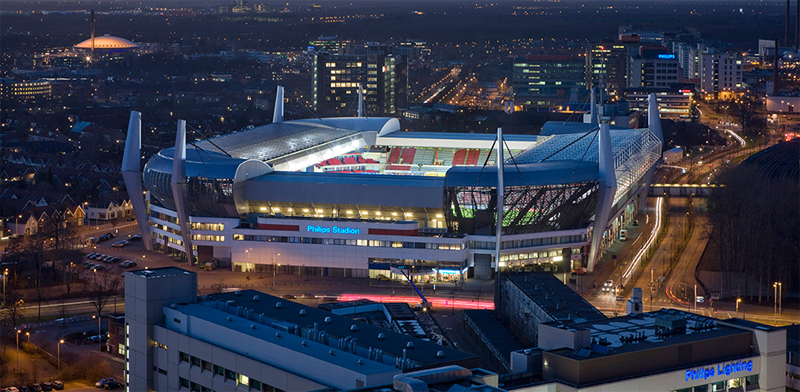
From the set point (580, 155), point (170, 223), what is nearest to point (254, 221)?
point (170, 223)

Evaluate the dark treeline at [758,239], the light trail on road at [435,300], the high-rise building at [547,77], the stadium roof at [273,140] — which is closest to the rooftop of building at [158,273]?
the light trail on road at [435,300]

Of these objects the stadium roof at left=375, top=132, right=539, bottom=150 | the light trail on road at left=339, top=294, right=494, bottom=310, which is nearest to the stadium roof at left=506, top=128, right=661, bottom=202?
the stadium roof at left=375, top=132, right=539, bottom=150

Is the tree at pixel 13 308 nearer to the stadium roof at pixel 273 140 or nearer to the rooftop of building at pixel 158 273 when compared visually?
the rooftop of building at pixel 158 273

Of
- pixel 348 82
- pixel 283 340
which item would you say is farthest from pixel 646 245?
pixel 348 82

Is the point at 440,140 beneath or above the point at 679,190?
above

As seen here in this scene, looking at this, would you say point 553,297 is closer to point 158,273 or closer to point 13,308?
point 158,273

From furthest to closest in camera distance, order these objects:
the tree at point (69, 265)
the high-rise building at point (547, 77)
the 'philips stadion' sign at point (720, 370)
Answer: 1. the high-rise building at point (547, 77)
2. the tree at point (69, 265)
3. the 'philips stadion' sign at point (720, 370)
